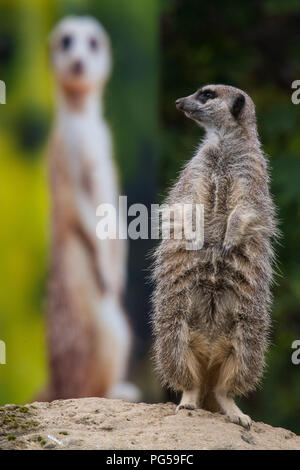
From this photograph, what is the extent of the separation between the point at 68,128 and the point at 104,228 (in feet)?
2.62

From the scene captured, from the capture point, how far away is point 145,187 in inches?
253

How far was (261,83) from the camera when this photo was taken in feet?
29.8

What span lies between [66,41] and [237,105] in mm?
2584

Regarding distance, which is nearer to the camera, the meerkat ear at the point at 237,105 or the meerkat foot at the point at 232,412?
the meerkat foot at the point at 232,412

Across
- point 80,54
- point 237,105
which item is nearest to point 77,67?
point 80,54

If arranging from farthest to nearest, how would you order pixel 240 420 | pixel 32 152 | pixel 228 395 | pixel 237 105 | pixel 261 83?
1. pixel 261 83
2. pixel 32 152
3. pixel 237 105
4. pixel 228 395
5. pixel 240 420

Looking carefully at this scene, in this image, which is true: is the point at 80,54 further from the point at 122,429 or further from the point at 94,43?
the point at 122,429

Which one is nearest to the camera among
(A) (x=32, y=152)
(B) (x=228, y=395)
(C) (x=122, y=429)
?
(C) (x=122, y=429)

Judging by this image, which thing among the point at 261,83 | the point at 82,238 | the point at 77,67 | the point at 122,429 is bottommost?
the point at 122,429

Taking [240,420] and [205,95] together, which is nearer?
[240,420]

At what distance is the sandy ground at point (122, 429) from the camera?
340cm

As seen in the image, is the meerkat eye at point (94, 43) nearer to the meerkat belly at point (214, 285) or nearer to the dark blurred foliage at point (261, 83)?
the dark blurred foliage at point (261, 83)

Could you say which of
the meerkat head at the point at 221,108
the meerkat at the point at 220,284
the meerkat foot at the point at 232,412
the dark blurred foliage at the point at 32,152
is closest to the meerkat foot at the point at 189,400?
the meerkat at the point at 220,284

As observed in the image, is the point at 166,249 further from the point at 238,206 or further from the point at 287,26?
the point at 287,26
